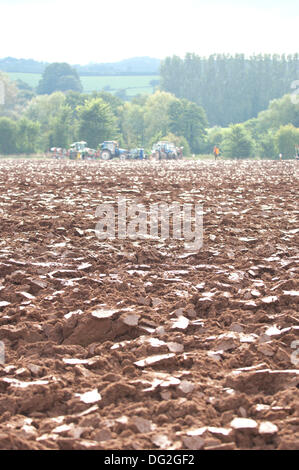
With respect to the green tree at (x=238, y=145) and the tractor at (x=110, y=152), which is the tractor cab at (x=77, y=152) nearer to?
the tractor at (x=110, y=152)

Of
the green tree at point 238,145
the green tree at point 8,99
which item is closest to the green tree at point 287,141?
the green tree at point 238,145

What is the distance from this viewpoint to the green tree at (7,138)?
93688 millimetres

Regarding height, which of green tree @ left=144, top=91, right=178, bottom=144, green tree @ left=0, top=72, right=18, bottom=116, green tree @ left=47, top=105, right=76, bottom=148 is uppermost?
green tree @ left=0, top=72, right=18, bottom=116

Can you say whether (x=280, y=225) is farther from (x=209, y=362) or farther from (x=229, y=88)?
(x=229, y=88)

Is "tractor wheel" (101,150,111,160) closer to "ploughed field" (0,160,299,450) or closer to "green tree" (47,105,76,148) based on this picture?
"green tree" (47,105,76,148)

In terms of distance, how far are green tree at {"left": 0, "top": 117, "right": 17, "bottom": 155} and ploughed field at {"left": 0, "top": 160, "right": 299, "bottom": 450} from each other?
90.4 metres

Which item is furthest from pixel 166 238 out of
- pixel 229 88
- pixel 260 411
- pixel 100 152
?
pixel 229 88

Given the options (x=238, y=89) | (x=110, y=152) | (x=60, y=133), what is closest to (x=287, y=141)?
(x=60, y=133)

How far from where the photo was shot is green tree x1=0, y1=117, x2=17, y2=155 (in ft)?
307

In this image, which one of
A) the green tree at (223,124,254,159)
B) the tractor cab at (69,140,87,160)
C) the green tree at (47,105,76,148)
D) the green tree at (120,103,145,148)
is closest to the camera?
the tractor cab at (69,140,87,160)

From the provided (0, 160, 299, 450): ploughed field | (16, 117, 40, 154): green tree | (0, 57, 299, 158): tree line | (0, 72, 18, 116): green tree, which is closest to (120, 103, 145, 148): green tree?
(0, 57, 299, 158): tree line

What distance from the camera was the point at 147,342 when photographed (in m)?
3.82

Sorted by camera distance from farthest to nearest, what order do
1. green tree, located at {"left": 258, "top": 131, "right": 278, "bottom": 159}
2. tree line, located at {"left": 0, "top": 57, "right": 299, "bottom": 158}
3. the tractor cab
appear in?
green tree, located at {"left": 258, "top": 131, "right": 278, "bottom": 159}, tree line, located at {"left": 0, "top": 57, "right": 299, "bottom": 158}, the tractor cab

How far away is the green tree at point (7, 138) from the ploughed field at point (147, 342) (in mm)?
90411
